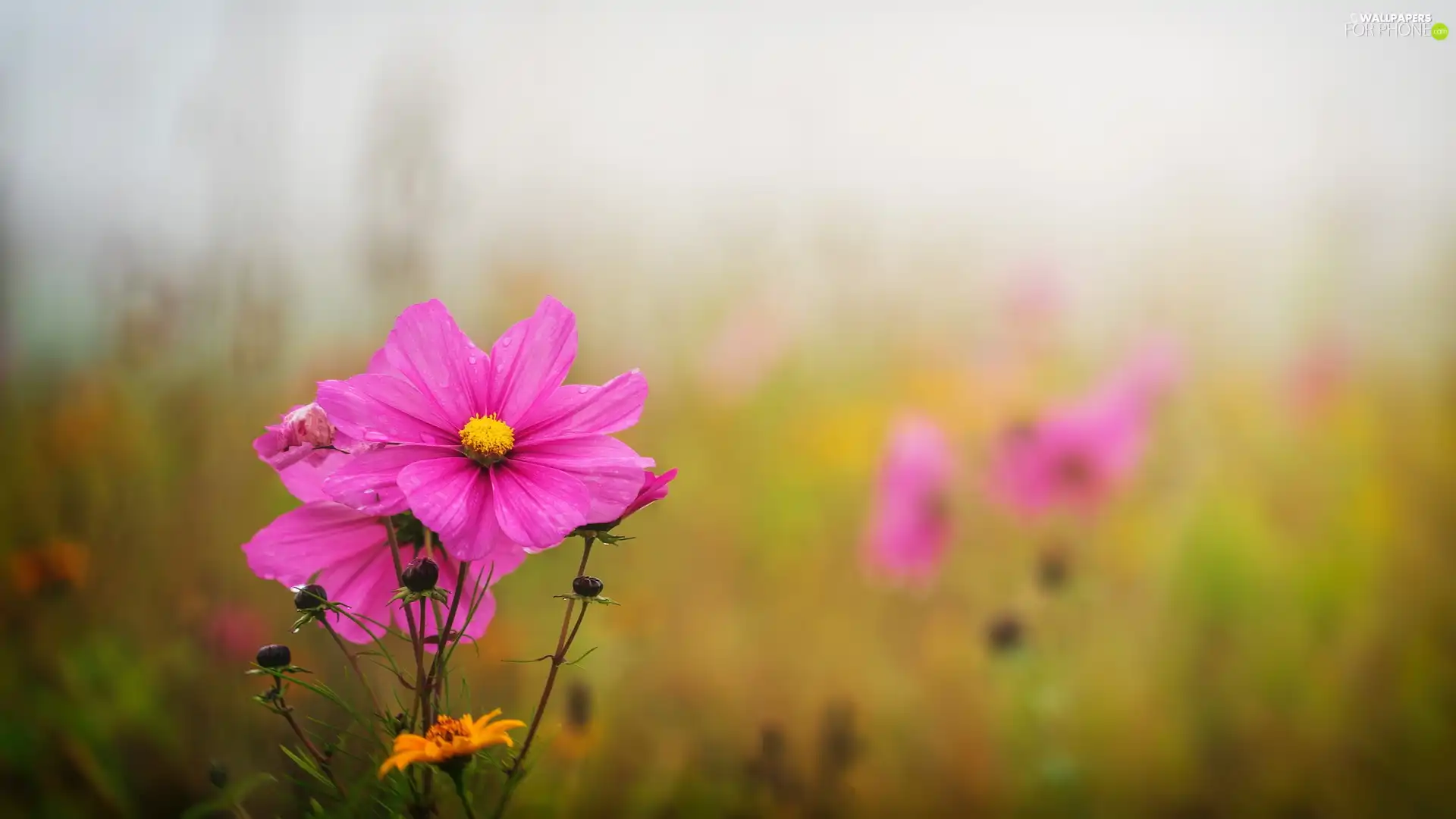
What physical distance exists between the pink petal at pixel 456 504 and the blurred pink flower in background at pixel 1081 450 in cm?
72

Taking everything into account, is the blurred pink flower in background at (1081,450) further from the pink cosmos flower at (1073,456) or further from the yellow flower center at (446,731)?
the yellow flower center at (446,731)

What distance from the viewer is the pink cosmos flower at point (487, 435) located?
26 centimetres

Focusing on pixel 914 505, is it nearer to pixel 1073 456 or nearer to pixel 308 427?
pixel 1073 456

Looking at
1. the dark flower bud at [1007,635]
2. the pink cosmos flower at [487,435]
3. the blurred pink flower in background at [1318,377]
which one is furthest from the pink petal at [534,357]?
the blurred pink flower in background at [1318,377]

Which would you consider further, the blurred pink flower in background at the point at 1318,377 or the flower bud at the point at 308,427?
the blurred pink flower in background at the point at 1318,377

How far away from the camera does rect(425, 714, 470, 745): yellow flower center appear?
257 millimetres

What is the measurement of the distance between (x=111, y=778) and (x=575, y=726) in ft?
1.30

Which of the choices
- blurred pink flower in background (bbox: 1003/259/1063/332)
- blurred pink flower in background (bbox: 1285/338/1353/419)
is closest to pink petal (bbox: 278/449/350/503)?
blurred pink flower in background (bbox: 1003/259/1063/332)

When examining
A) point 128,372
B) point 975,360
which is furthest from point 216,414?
point 975,360

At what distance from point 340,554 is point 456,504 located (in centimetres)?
7

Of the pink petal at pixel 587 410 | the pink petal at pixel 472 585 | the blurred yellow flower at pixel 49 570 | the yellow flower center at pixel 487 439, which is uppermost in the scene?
the pink petal at pixel 587 410

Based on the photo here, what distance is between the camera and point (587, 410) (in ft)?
0.97

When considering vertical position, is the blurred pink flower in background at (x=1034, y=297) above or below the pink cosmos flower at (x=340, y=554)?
above

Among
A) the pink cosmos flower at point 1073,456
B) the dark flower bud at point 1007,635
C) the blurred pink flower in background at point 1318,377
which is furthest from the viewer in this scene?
the blurred pink flower in background at point 1318,377
